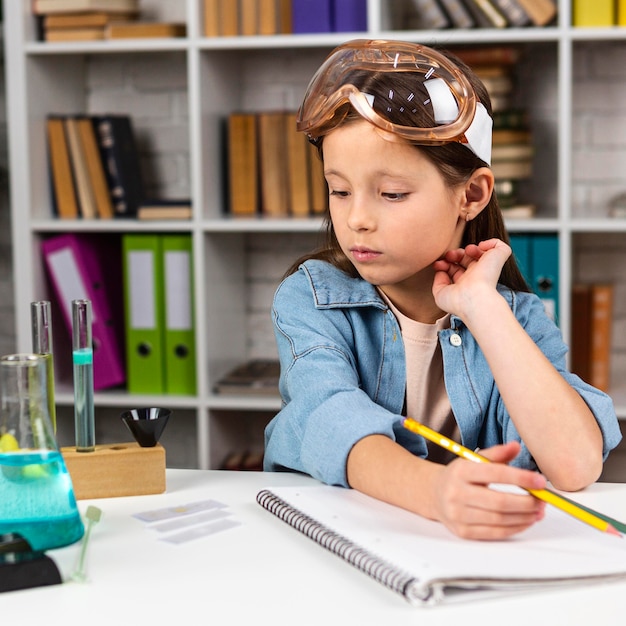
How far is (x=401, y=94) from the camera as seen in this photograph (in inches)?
46.2

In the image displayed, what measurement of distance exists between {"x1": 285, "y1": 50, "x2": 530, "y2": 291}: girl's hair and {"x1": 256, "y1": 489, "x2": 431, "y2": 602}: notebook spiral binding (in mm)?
483

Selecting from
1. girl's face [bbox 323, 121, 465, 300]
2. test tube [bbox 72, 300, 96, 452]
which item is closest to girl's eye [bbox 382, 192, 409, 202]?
girl's face [bbox 323, 121, 465, 300]

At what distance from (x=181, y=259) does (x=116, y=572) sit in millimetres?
1819

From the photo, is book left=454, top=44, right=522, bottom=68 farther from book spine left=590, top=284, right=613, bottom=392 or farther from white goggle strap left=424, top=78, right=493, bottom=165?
white goggle strap left=424, top=78, right=493, bottom=165

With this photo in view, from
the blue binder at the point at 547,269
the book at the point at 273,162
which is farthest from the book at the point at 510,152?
the book at the point at 273,162

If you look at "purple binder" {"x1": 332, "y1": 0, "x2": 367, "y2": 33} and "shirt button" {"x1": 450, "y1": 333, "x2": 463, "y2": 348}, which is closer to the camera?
"shirt button" {"x1": 450, "y1": 333, "x2": 463, "y2": 348}

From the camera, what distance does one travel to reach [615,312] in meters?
2.82

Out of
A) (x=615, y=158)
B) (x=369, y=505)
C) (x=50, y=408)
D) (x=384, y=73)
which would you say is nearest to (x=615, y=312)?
(x=615, y=158)

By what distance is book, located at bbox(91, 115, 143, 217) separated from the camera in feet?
8.70

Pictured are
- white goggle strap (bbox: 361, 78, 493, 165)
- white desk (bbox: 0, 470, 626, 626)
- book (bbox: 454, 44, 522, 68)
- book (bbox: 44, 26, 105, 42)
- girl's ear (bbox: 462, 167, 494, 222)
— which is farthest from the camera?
book (bbox: 44, 26, 105, 42)

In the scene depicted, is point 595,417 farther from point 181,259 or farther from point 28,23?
point 28,23

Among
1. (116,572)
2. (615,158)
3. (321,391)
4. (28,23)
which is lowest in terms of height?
(116,572)

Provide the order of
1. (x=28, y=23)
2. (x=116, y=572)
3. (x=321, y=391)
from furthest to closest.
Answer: (x=28, y=23)
(x=321, y=391)
(x=116, y=572)

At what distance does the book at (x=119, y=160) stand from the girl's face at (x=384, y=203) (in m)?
1.52
